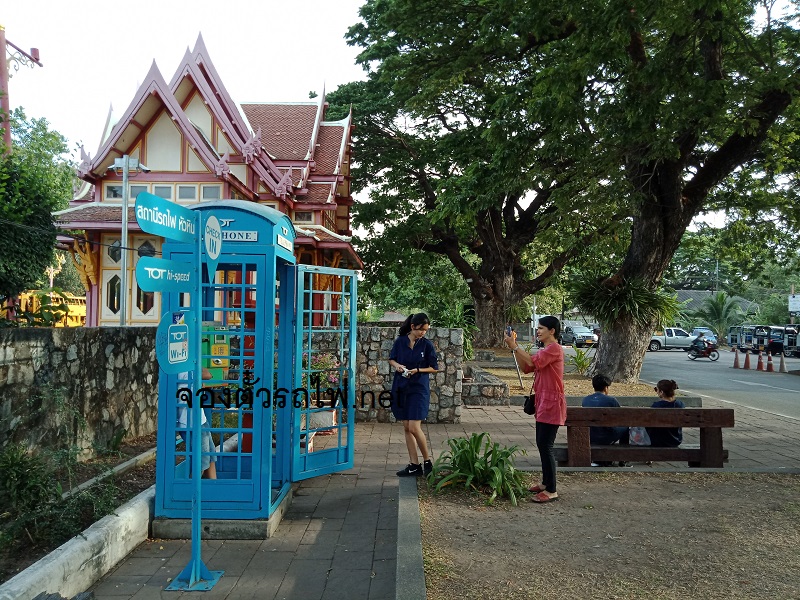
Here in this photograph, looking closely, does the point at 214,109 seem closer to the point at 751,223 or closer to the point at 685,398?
the point at 685,398

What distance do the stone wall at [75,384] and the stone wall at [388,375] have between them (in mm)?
3586

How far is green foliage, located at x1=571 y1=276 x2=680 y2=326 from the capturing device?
52.0ft

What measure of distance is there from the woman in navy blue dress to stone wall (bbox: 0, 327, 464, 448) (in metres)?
2.99

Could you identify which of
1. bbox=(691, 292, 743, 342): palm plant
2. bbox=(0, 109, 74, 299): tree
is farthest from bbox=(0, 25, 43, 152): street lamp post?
bbox=(691, 292, 743, 342): palm plant

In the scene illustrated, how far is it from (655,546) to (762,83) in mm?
9428

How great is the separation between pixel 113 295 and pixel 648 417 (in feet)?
47.9

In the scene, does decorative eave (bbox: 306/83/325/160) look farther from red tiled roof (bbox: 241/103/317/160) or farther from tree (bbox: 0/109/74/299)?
tree (bbox: 0/109/74/299)

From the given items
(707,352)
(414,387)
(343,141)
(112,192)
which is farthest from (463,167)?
(707,352)

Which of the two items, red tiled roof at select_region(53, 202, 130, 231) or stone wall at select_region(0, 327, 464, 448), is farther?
red tiled roof at select_region(53, 202, 130, 231)

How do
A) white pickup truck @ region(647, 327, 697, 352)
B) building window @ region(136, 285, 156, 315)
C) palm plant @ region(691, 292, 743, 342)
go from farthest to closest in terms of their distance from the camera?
palm plant @ region(691, 292, 743, 342) < white pickup truck @ region(647, 327, 697, 352) < building window @ region(136, 285, 156, 315)

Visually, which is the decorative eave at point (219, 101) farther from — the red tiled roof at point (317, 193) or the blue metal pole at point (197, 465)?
the blue metal pole at point (197, 465)

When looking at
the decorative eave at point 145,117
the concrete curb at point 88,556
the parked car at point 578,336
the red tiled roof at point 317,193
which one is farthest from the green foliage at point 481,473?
the parked car at point 578,336

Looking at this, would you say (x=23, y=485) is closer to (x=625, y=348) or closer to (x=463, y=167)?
(x=625, y=348)

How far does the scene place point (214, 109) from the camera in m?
17.9
